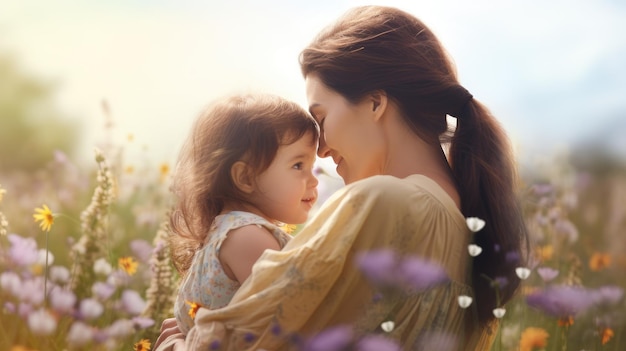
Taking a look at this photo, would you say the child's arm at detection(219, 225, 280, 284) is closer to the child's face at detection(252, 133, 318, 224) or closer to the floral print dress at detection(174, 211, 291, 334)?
the floral print dress at detection(174, 211, 291, 334)

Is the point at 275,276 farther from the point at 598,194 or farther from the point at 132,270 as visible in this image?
the point at 598,194

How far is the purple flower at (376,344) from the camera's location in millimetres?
2079

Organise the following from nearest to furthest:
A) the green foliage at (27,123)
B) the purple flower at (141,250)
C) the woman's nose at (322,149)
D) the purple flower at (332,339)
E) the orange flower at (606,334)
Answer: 1. the purple flower at (332,339)
2. the woman's nose at (322,149)
3. the orange flower at (606,334)
4. the purple flower at (141,250)
5. the green foliage at (27,123)

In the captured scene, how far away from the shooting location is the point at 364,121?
2725 mm

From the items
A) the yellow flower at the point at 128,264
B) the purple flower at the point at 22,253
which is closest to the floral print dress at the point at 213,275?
the purple flower at the point at 22,253

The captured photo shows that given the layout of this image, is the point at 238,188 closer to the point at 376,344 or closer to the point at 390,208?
the point at 390,208

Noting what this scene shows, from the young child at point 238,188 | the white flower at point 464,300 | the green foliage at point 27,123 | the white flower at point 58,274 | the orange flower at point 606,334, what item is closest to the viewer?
the white flower at point 464,300

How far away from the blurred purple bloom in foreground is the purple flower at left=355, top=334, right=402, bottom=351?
0.43 feet

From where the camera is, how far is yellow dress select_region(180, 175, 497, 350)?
2125mm

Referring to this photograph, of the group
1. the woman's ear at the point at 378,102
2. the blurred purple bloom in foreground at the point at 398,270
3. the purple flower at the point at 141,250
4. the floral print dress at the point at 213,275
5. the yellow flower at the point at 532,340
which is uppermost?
the woman's ear at the point at 378,102

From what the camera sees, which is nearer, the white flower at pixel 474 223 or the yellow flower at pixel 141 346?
the white flower at pixel 474 223

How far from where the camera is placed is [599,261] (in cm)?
382

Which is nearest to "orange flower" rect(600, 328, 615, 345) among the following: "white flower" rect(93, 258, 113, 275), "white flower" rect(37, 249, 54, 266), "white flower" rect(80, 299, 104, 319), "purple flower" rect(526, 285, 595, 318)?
"purple flower" rect(526, 285, 595, 318)

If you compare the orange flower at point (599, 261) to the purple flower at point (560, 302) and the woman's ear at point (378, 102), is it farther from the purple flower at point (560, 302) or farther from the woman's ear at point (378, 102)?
the woman's ear at point (378, 102)
